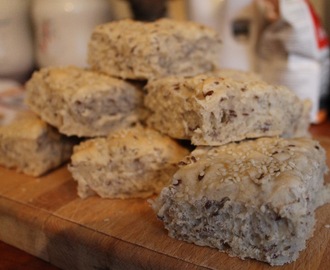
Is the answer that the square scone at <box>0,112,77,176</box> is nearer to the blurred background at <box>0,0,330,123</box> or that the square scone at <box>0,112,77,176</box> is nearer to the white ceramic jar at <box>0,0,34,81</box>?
the blurred background at <box>0,0,330,123</box>

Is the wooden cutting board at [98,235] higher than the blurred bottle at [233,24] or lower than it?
lower

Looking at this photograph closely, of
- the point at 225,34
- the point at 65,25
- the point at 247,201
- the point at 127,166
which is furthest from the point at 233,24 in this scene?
the point at 247,201

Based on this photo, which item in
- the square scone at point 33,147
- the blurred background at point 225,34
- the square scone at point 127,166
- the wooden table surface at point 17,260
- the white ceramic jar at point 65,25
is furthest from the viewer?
the white ceramic jar at point 65,25

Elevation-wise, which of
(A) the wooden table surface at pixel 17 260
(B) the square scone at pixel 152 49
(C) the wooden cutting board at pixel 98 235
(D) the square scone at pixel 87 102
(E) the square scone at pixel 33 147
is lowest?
(A) the wooden table surface at pixel 17 260

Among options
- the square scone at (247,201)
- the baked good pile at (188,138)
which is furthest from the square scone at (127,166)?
the square scone at (247,201)

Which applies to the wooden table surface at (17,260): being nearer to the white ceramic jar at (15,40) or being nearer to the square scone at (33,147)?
the square scone at (33,147)

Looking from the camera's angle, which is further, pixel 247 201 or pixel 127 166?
pixel 127 166

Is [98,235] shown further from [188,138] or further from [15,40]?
[15,40]

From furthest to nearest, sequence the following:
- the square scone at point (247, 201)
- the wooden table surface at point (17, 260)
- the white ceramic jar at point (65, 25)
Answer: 1. the white ceramic jar at point (65, 25)
2. the wooden table surface at point (17, 260)
3. the square scone at point (247, 201)
